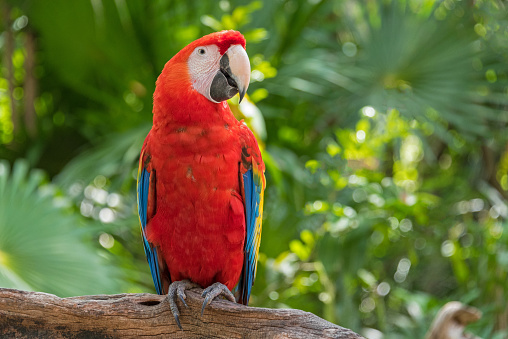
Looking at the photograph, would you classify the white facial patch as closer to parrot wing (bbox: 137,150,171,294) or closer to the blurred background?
parrot wing (bbox: 137,150,171,294)

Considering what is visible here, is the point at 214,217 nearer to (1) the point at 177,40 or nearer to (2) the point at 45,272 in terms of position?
(2) the point at 45,272

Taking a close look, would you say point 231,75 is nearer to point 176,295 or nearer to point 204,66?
point 204,66

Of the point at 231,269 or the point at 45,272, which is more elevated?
the point at 231,269

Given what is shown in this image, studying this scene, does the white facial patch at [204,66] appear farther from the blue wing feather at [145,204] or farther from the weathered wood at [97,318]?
the weathered wood at [97,318]

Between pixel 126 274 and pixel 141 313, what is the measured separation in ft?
2.74

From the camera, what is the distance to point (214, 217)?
109cm

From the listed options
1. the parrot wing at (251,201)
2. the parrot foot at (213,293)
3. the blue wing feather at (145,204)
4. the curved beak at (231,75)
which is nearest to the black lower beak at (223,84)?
the curved beak at (231,75)

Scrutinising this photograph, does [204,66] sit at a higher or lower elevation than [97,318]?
higher

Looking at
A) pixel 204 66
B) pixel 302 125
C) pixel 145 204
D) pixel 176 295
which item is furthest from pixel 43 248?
pixel 302 125

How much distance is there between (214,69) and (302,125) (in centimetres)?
119

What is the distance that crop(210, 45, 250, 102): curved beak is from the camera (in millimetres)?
1081

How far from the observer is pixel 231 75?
1.09 meters

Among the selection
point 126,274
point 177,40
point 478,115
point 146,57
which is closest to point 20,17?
point 146,57

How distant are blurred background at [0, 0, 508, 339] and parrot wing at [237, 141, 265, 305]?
43cm
